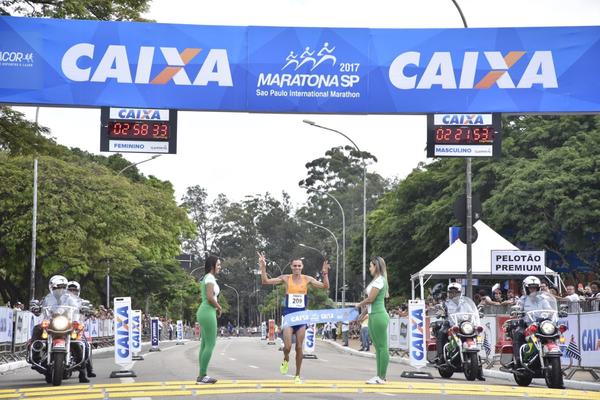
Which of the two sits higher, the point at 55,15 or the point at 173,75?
the point at 55,15

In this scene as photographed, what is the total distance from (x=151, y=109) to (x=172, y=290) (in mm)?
50682

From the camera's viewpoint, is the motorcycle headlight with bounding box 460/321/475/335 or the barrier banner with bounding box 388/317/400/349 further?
the barrier banner with bounding box 388/317/400/349

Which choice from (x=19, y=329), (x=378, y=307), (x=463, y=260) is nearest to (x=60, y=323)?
(x=378, y=307)

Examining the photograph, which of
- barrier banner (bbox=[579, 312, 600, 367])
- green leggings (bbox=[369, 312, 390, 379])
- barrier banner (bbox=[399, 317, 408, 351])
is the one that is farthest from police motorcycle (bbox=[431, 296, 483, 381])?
barrier banner (bbox=[399, 317, 408, 351])

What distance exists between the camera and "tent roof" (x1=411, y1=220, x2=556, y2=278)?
36.6 m

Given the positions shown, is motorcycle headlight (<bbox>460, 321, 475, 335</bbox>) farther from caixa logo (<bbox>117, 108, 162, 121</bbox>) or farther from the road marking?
caixa logo (<bbox>117, 108, 162, 121</bbox>)

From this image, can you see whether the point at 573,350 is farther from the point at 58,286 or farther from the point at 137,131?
the point at 58,286

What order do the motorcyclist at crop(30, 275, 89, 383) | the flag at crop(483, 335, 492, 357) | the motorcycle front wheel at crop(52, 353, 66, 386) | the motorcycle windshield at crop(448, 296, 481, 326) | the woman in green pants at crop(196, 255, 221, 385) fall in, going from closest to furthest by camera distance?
the woman in green pants at crop(196, 255, 221, 385), the motorcycle front wheel at crop(52, 353, 66, 386), the motorcyclist at crop(30, 275, 89, 383), the motorcycle windshield at crop(448, 296, 481, 326), the flag at crop(483, 335, 492, 357)

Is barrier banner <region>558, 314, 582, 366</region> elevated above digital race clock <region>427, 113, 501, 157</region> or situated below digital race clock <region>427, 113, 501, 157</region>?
below

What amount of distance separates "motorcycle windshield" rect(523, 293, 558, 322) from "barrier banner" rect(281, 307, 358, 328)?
10.8 feet

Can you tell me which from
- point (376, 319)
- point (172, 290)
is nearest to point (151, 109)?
point (376, 319)

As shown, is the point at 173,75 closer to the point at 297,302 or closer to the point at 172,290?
the point at 297,302

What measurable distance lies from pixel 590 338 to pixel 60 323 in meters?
9.96

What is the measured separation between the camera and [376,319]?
16.5 m
